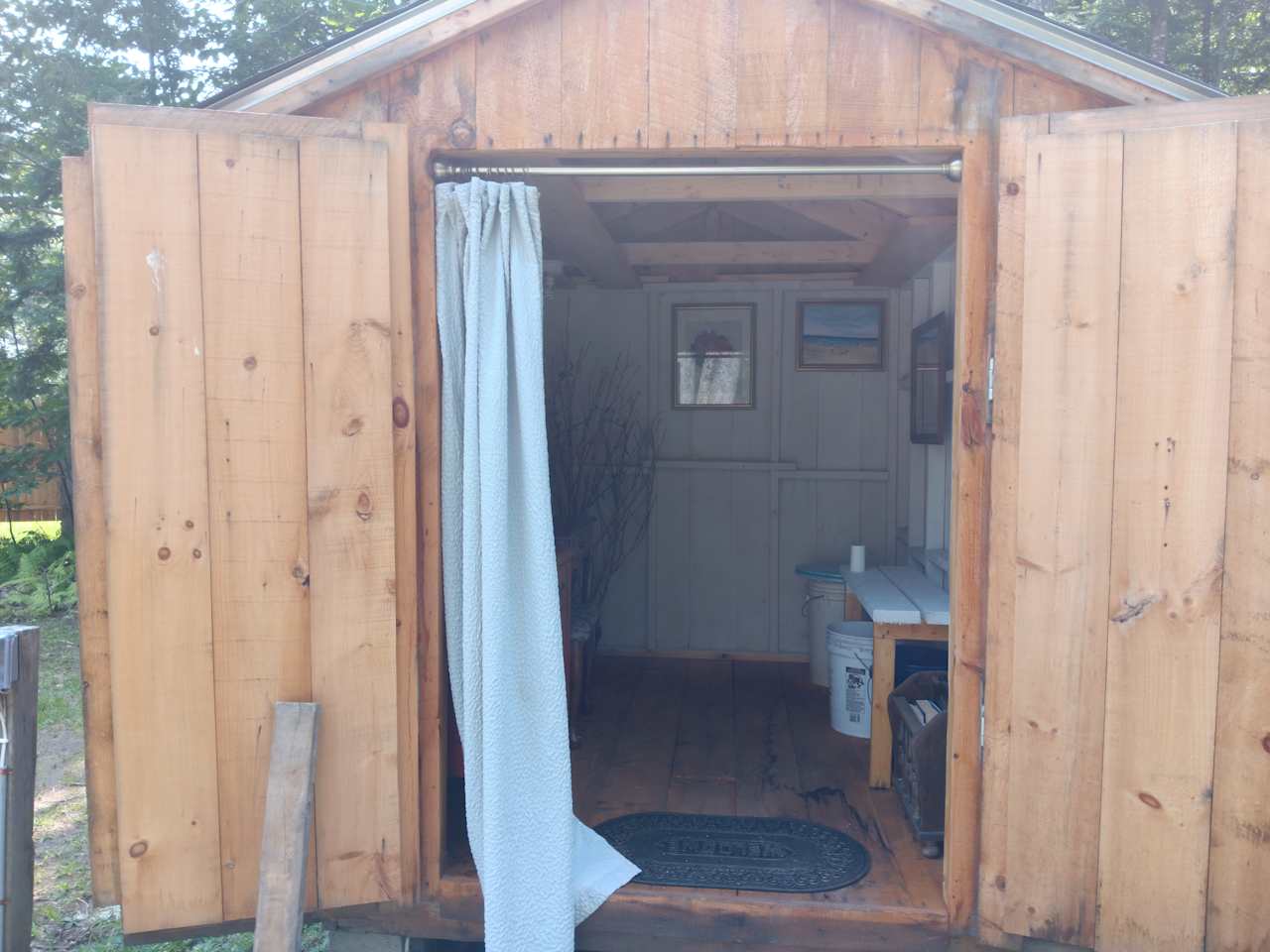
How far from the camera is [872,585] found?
4129 millimetres

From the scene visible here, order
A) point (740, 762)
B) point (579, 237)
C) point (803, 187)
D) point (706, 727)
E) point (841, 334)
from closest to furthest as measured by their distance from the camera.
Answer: point (803, 187) < point (740, 762) < point (579, 237) < point (706, 727) < point (841, 334)

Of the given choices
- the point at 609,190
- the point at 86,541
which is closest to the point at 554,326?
the point at 609,190

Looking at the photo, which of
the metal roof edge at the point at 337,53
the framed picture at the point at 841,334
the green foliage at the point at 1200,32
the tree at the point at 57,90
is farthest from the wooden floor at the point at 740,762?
the green foliage at the point at 1200,32

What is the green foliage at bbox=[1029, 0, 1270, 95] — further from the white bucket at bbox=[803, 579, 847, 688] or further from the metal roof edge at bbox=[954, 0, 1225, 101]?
the metal roof edge at bbox=[954, 0, 1225, 101]

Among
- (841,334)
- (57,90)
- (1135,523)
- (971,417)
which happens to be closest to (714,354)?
(841,334)

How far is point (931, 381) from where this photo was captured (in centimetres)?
451

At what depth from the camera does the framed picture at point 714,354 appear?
18.1ft

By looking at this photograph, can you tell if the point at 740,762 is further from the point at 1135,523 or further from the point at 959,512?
the point at 1135,523

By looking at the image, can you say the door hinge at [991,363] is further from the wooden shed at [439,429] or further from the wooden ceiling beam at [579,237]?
the wooden ceiling beam at [579,237]

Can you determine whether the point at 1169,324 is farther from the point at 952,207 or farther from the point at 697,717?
the point at 697,717

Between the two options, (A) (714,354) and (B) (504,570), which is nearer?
(B) (504,570)

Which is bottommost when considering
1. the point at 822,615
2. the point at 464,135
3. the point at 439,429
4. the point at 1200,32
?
the point at 822,615

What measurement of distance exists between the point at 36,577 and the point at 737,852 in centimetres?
753

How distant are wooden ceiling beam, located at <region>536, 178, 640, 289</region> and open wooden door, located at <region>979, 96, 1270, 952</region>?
150cm
